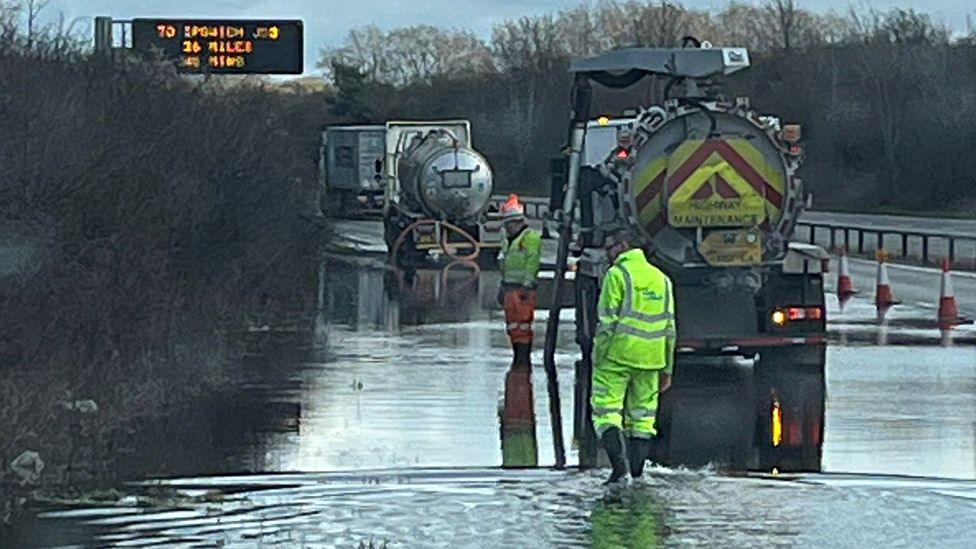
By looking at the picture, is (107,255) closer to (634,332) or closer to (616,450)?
(634,332)

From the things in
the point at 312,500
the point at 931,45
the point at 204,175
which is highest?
the point at 931,45

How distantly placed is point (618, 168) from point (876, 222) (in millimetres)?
48738

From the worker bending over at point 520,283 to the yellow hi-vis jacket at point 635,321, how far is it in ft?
22.8

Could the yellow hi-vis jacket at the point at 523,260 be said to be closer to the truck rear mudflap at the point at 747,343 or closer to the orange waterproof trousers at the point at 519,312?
the orange waterproof trousers at the point at 519,312

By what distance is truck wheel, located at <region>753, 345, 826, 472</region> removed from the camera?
14.6 m

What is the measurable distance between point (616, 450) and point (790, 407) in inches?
196

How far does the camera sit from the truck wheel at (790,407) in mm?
14557

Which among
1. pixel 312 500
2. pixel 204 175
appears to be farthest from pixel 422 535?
pixel 204 175

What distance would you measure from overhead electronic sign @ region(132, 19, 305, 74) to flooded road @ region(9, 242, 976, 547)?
17.6 metres

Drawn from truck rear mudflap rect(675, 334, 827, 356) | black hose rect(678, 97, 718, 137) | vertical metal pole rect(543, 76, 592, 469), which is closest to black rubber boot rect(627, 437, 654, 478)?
truck rear mudflap rect(675, 334, 827, 356)

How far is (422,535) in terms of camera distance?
10.9 metres

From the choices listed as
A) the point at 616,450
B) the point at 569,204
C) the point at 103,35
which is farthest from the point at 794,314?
the point at 103,35

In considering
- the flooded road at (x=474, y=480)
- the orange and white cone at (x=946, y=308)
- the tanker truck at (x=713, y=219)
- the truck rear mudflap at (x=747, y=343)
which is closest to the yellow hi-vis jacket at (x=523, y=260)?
the tanker truck at (x=713, y=219)

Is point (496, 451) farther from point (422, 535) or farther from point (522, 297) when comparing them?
point (522, 297)
